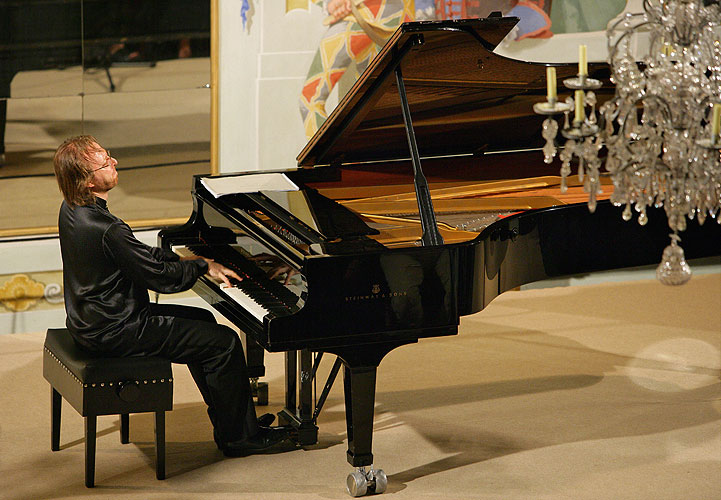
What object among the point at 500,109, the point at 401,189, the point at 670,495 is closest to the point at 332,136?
the point at 401,189

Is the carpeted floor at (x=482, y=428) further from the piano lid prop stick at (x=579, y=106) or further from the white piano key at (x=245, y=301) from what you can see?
the piano lid prop stick at (x=579, y=106)

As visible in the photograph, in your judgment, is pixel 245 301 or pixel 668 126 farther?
pixel 245 301

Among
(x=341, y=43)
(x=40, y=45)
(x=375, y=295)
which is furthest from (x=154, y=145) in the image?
(x=375, y=295)

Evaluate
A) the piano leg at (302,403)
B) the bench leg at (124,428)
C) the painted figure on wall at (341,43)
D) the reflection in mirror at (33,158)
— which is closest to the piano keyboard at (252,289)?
the piano leg at (302,403)

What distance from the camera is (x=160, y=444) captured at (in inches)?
152

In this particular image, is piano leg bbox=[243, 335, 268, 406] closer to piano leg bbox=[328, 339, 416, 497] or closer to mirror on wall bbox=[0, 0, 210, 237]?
piano leg bbox=[328, 339, 416, 497]

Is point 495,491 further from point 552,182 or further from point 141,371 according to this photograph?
point 552,182

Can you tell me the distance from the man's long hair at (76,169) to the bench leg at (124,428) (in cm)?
96

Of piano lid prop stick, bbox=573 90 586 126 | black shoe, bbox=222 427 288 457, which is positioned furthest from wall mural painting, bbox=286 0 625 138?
piano lid prop stick, bbox=573 90 586 126

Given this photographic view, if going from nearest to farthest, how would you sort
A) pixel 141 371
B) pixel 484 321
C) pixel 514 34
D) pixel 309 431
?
pixel 141 371 < pixel 309 431 < pixel 484 321 < pixel 514 34

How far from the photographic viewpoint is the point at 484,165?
5066 mm

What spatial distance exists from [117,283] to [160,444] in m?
0.59

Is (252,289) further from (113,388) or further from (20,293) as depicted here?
(20,293)

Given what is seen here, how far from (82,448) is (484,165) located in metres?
2.18
